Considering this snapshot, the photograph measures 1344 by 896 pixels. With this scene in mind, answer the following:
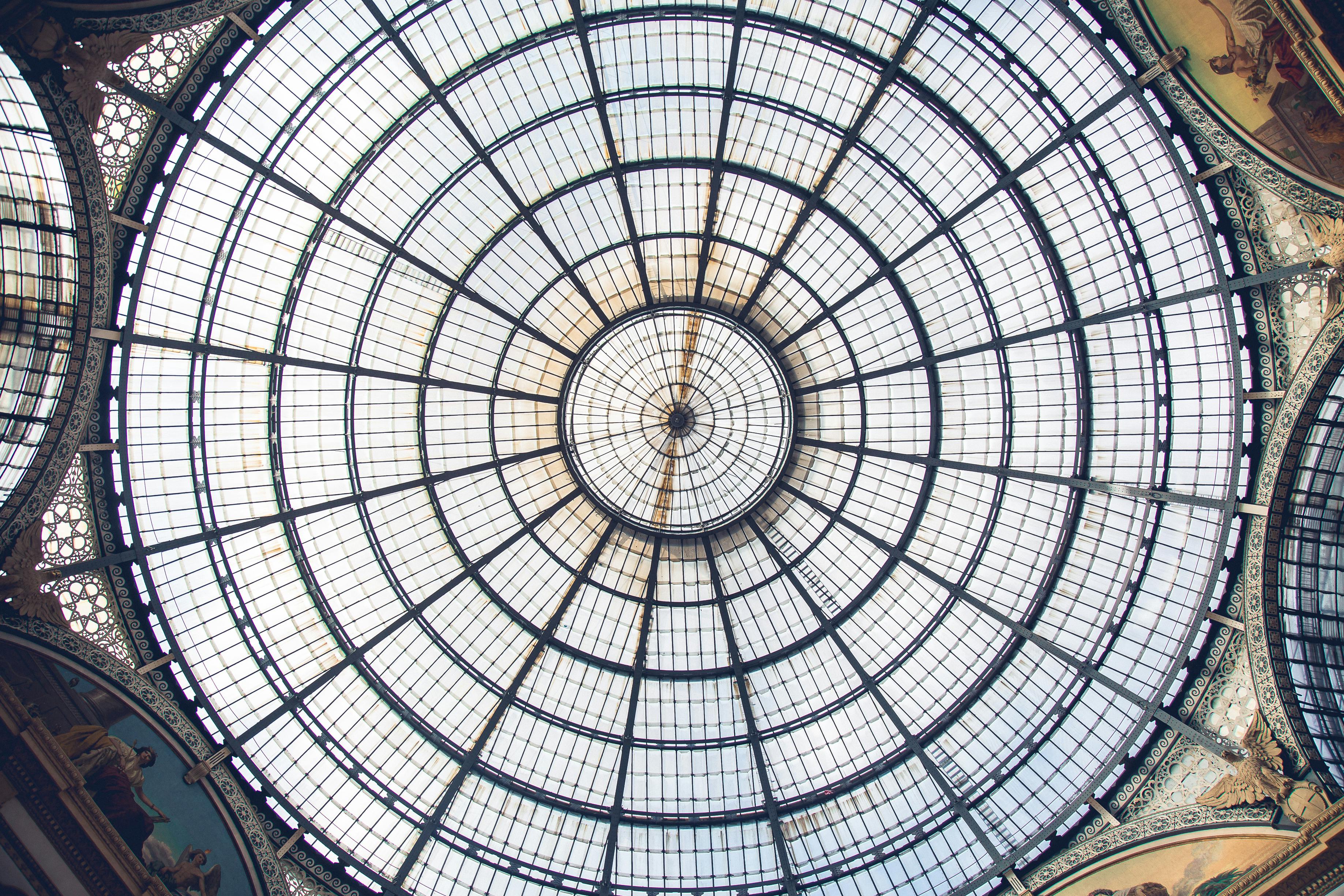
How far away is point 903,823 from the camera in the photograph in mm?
22219

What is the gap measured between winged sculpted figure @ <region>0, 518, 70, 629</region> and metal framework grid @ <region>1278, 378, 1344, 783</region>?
98.5 ft

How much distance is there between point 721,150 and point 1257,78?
40.1 feet

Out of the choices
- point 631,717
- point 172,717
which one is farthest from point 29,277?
point 631,717

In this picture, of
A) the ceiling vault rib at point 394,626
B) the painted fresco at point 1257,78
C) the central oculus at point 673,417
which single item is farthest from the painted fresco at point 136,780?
the painted fresco at point 1257,78

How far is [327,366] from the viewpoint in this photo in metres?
20.0

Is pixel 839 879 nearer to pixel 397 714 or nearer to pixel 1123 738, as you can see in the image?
pixel 1123 738

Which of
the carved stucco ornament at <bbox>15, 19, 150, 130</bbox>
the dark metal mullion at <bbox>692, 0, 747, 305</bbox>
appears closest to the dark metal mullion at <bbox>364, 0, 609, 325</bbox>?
the dark metal mullion at <bbox>692, 0, 747, 305</bbox>

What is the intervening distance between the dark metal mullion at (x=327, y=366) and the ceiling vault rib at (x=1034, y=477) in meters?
9.66

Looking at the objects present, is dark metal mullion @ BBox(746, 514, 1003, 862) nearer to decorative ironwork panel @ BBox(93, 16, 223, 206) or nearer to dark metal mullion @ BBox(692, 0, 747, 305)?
dark metal mullion @ BBox(692, 0, 747, 305)

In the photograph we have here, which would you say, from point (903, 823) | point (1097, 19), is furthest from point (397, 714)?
point (1097, 19)

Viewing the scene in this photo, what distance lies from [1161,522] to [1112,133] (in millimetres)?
10642

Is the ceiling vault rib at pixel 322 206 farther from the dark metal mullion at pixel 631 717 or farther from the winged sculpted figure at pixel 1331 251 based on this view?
the winged sculpted figure at pixel 1331 251

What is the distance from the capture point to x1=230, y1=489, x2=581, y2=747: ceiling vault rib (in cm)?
1991

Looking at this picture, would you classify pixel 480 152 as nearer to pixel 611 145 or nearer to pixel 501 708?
pixel 611 145
